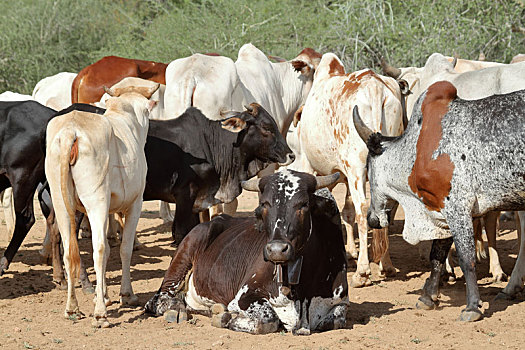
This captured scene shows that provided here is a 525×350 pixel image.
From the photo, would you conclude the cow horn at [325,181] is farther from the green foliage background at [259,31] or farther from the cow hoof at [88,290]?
the green foliage background at [259,31]

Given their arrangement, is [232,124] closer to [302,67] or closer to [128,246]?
[128,246]

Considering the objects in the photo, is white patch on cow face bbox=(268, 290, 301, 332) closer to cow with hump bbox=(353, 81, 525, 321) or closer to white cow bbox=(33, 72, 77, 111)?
cow with hump bbox=(353, 81, 525, 321)

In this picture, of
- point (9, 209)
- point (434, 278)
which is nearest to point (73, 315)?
point (434, 278)

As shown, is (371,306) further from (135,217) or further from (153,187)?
(153,187)

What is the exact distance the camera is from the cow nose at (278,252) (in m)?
5.32

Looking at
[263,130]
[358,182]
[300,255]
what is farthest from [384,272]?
[300,255]

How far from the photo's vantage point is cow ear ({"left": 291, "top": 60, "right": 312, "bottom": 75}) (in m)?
11.4

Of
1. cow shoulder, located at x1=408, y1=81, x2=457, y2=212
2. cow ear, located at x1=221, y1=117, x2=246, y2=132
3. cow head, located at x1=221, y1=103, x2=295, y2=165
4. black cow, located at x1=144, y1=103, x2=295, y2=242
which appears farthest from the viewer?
cow head, located at x1=221, y1=103, x2=295, y2=165

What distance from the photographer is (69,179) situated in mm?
6059

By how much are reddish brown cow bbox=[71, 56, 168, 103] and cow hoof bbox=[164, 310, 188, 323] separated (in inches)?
212

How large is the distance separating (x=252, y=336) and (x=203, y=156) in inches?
128

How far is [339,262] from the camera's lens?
6.13 m

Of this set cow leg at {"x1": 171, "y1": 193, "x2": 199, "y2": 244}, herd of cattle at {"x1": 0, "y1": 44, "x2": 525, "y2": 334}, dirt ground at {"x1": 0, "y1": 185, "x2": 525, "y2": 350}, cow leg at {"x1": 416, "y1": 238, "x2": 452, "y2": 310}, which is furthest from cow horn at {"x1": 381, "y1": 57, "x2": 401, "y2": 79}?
cow leg at {"x1": 416, "y1": 238, "x2": 452, "y2": 310}

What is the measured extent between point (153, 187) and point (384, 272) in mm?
2440
